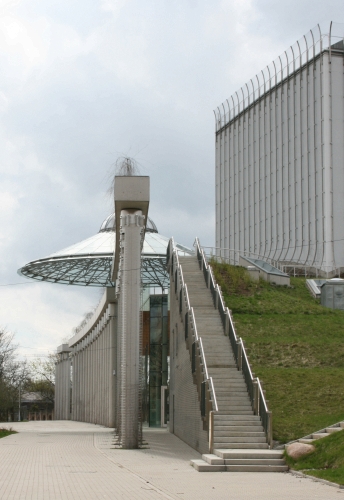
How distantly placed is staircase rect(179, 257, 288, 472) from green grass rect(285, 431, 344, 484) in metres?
0.60

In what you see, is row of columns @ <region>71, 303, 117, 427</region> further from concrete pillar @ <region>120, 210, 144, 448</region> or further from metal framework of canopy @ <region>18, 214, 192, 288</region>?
concrete pillar @ <region>120, 210, 144, 448</region>

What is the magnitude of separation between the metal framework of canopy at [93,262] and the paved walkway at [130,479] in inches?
1147

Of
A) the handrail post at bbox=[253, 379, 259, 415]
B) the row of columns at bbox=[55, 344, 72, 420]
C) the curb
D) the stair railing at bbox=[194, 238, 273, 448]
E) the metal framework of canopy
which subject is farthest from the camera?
the row of columns at bbox=[55, 344, 72, 420]

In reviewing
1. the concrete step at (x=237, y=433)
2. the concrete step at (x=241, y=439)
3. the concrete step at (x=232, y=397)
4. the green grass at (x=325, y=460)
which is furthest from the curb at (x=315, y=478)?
the concrete step at (x=232, y=397)

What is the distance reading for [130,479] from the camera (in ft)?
50.9

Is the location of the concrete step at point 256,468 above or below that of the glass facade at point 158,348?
below

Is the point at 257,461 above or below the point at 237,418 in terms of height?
below

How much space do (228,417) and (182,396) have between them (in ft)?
24.3

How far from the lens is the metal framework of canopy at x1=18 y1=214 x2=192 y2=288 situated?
172 ft

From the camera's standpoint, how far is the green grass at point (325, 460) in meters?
15.5

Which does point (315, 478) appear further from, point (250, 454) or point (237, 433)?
point (237, 433)

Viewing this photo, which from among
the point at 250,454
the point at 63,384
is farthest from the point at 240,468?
the point at 63,384

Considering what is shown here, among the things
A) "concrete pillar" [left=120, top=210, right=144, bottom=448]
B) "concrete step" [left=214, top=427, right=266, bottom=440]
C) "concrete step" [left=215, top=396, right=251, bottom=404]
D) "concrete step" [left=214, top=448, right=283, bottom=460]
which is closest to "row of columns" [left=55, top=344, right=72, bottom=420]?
"concrete pillar" [left=120, top=210, right=144, bottom=448]

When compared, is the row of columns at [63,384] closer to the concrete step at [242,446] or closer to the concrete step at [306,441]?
the concrete step at [242,446]
